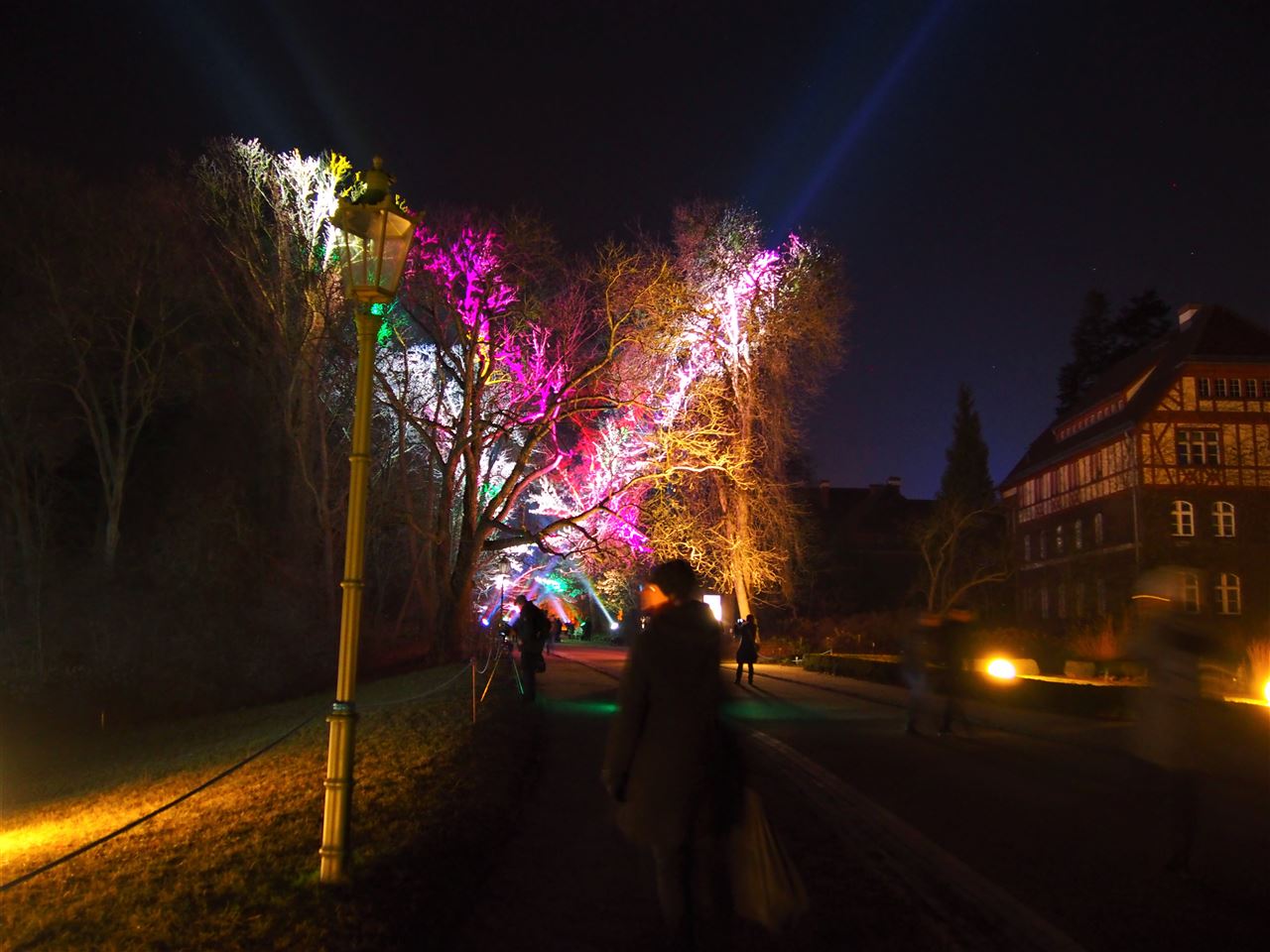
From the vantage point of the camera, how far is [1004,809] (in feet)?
28.6

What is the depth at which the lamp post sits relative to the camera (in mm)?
6055

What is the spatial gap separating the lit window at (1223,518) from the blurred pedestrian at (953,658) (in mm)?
33004

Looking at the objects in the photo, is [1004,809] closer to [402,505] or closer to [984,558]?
[402,505]

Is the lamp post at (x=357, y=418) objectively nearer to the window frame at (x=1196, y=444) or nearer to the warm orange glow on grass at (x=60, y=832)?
the warm orange glow on grass at (x=60, y=832)

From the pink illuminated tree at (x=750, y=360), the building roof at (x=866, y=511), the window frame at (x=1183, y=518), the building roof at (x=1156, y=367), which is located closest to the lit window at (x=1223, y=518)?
the window frame at (x=1183, y=518)

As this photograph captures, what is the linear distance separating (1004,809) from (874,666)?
1733 centimetres

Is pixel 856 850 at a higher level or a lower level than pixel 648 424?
lower

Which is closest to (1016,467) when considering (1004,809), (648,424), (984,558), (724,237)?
(984,558)

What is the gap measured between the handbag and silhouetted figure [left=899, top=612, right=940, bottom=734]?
29.6 feet

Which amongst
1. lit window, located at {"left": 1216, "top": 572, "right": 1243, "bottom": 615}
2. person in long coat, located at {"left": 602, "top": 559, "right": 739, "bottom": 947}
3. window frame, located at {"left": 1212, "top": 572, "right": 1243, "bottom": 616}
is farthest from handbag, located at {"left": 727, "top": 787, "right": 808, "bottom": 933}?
lit window, located at {"left": 1216, "top": 572, "right": 1243, "bottom": 615}

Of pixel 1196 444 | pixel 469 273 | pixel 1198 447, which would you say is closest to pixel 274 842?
pixel 469 273

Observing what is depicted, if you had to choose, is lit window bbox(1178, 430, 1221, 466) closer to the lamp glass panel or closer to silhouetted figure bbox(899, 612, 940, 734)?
silhouetted figure bbox(899, 612, 940, 734)

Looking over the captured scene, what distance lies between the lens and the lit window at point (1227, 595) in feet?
130

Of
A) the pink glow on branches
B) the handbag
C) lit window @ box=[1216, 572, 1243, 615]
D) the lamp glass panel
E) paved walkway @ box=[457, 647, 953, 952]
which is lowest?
paved walkway @ box=[457, 647, 953, 952]
